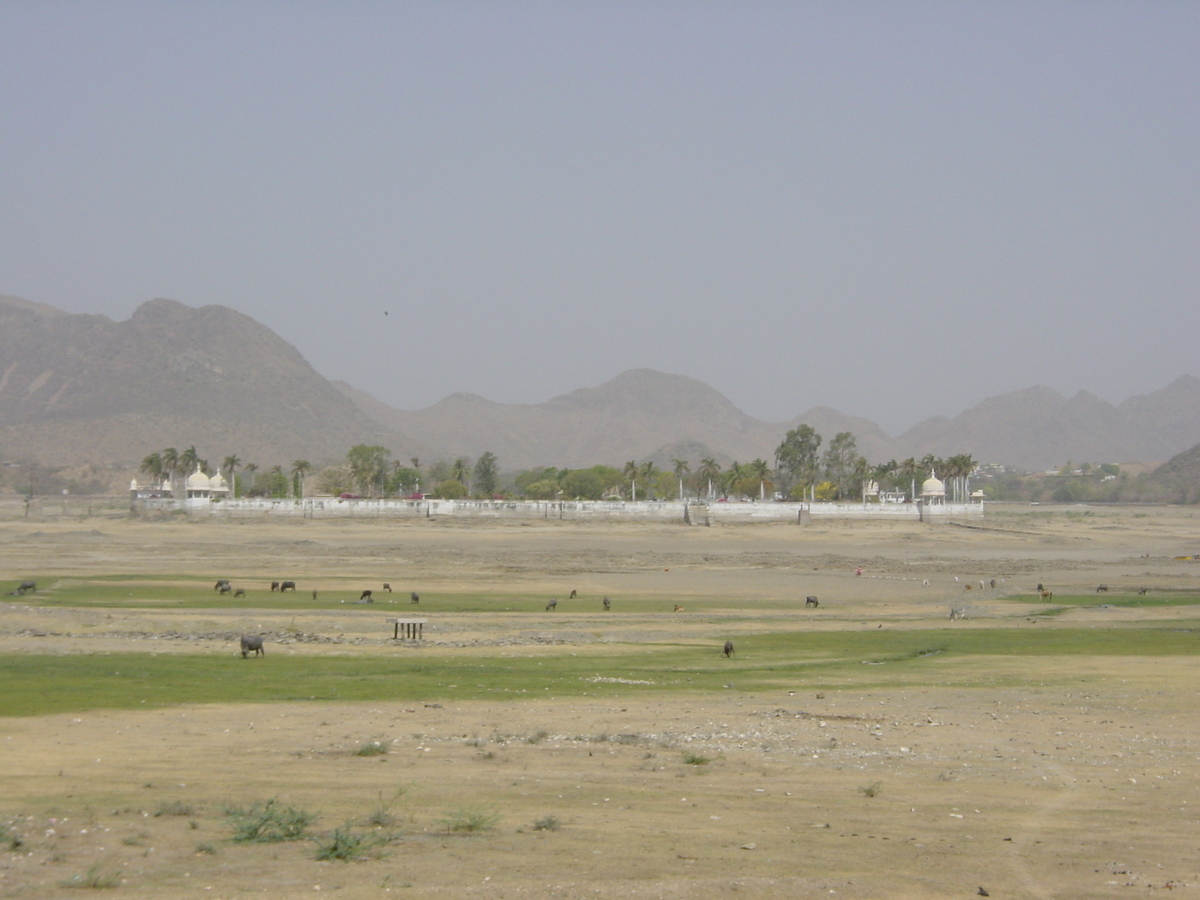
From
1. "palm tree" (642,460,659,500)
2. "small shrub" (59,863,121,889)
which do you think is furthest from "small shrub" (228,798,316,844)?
"palm tree" (642,460,659,500)

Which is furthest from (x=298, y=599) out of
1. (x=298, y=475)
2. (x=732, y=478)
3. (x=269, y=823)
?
(x=732, y=478)

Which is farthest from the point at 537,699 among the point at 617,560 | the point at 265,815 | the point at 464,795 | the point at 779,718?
the point at 617,560

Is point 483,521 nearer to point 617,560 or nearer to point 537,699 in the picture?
point 617,560

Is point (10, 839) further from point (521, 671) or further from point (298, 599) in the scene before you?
point (298, 599)

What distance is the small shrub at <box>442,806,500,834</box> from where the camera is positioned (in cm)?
1182

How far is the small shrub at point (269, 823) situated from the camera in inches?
445

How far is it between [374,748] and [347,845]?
4.63 metres

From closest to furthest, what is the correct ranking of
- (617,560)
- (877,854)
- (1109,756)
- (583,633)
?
(877,854) → (1109,756) → (583,633) → (617,560)

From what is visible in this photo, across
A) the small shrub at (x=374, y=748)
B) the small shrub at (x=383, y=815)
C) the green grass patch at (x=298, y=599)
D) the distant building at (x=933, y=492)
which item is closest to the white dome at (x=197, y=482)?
the green grass patch at (x=298, y=599)

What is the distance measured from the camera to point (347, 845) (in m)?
10.9

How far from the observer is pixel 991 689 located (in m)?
22.5

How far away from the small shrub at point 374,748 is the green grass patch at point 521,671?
4.22 meters

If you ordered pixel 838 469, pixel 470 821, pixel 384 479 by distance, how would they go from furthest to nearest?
1. pixel 838 469
2. pixel 384 479
3. pixel 470 821

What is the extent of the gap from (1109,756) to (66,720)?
16.2 metres
